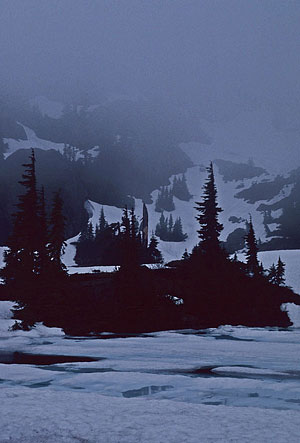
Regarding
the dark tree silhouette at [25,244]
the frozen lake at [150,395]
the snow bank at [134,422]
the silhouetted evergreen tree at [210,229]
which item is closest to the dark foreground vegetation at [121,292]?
the dark tree silhouette at [25,244]

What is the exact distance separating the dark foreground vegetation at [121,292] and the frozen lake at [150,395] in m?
11.3

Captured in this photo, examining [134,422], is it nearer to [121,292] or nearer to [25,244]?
[121,292]

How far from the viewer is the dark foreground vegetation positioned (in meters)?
29.9

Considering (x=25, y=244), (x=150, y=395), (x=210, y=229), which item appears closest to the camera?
(x=150, y=395)

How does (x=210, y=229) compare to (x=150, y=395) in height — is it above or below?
above

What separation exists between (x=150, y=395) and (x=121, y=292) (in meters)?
23.0

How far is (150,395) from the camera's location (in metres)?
9.10

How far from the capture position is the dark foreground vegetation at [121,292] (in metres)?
29.9

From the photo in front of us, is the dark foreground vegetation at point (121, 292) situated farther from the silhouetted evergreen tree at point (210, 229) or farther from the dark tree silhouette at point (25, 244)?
the silhouetted evergreen tree at point (210, 229)

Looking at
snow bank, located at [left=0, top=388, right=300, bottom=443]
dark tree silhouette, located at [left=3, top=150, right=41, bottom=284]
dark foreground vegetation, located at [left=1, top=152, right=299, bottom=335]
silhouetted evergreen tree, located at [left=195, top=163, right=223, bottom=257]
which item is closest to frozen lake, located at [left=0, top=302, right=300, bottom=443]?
snow bank, located at [left=0, top=388, right=300, bottom=443]

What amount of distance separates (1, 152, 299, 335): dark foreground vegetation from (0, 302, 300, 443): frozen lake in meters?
11.3

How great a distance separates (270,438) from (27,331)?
22228 mm

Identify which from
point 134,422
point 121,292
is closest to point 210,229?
point 121,292

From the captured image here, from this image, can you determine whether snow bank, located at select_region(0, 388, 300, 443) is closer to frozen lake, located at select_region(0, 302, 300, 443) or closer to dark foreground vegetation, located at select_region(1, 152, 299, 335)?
frozen lake, located at select_region(0, 302, 300, 443)
